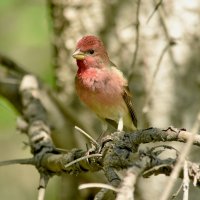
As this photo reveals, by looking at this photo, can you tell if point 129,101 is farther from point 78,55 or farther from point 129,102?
point 78,55

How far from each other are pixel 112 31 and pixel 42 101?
0.87 metres

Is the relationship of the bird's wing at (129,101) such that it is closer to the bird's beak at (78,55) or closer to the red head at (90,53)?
the red head at (90,53)

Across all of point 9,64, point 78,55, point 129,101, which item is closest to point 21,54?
point 9,64

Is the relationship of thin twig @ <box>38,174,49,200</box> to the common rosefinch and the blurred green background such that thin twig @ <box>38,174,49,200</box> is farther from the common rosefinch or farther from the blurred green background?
the blurred green background

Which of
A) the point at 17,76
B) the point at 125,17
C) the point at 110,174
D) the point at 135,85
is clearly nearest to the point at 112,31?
the point at 125,17

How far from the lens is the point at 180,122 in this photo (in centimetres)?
489

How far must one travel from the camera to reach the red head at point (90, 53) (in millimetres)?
4512

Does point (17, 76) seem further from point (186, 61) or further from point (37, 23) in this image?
point (37, 23)

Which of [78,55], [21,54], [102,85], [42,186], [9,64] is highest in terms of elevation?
[21,54]

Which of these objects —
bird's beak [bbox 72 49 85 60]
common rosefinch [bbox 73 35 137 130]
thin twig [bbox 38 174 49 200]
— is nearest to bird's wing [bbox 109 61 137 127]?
common rosefinch [bbox 73 35 137 130]

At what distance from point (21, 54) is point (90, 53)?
4.27 meters

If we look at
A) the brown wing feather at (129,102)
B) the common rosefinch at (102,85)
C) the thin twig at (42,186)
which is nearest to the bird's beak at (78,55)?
the common rosefinch at (102,85)

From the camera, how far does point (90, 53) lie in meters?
4.73

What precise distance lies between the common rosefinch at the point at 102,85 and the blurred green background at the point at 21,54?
2.82 metres
